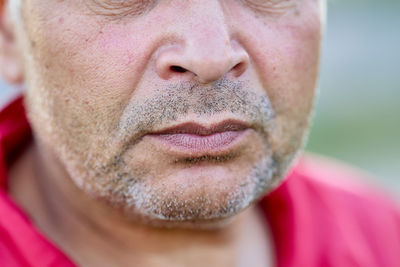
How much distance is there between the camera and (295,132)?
65.6 inches

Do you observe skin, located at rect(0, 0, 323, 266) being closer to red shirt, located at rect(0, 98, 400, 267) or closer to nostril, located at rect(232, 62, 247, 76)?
nostril, located at rect(232, 62, 247, 76)

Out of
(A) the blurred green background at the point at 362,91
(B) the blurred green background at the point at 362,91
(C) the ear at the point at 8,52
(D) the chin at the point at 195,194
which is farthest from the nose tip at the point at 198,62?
(B) the blurred green background at the point at 362,91

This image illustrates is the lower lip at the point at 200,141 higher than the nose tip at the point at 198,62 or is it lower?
lower

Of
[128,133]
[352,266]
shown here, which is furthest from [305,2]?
[352,266]

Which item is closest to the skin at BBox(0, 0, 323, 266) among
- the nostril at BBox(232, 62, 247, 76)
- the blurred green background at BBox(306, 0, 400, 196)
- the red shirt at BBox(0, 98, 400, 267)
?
the nostril at BBox(232, 62, 247, 76)

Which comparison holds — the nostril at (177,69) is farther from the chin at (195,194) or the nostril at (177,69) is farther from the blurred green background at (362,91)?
the blurred green background at (362,91)

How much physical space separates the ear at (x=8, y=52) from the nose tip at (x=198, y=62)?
635 millimetres

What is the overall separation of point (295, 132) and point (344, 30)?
9.72 meters

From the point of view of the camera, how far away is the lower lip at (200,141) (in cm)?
141

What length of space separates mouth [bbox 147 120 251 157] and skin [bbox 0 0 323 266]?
15 millimetres

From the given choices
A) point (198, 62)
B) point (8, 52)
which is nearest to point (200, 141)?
point (198, 62)

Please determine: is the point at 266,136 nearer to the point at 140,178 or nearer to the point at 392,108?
the point at 140,178

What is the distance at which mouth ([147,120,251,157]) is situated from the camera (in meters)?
1.41

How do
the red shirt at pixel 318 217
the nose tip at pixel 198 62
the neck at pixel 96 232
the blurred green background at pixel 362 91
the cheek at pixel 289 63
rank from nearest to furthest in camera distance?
the nose tip at pixel 198 62 < the cheek at pixel 289 63 < the neck at pixel 96 232 < the red shirt at pixel 318 217 < the blurred green background at pixel 362 91
